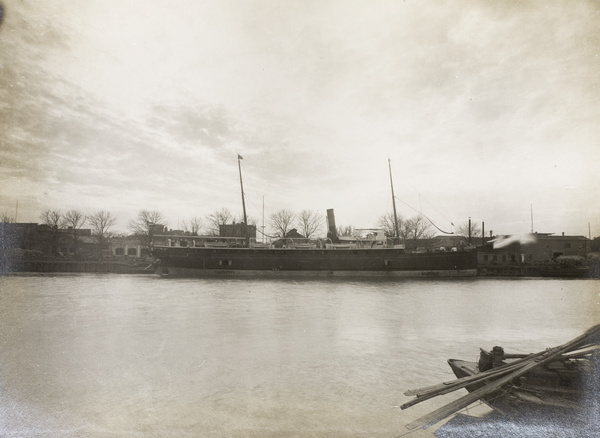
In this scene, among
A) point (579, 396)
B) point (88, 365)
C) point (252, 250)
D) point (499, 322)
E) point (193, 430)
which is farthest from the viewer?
point (252, 250)

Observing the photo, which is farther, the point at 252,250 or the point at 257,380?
the point at 252,250

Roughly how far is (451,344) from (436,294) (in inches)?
492

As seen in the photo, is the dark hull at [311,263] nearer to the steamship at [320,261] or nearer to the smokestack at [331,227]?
the steamship at [320,261]

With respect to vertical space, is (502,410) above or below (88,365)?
above

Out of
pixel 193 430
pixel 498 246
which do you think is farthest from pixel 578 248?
pixel 193 430

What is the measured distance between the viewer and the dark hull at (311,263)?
34.7 meters

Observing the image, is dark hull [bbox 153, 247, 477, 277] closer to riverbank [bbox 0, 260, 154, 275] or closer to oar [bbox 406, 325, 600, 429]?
riverbank [bbox 0, 260, 154, 275]

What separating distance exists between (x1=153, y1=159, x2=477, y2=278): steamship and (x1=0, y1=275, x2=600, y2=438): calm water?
1807cm

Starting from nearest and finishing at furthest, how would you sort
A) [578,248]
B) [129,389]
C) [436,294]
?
1. [129,389]
2. [436,294]
3. [578,248]

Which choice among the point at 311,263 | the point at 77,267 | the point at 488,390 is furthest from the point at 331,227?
the point at 488,390

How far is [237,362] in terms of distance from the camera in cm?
772

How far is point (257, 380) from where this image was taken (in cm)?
663

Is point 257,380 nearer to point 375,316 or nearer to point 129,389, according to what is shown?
point 129,389

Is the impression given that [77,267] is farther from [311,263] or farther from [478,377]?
[478,377]
